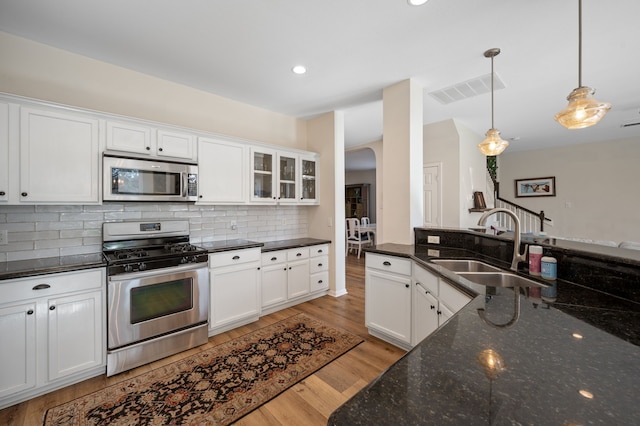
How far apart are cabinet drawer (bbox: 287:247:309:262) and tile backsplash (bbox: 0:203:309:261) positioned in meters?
0.60

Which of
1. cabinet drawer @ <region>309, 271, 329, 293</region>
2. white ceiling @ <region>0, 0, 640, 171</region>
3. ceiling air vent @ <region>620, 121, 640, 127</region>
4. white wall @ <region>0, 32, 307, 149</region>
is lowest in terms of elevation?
cabinet drawer @ <region>309, 271, 329, 293</region>

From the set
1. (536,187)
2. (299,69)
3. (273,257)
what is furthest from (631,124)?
(273,257)

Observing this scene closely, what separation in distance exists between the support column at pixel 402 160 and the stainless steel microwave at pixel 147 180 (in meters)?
2.14

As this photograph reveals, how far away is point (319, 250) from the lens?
388 cm

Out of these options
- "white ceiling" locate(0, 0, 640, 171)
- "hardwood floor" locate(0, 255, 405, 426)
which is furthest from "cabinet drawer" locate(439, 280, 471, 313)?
"white ceiling" locate(0, 0, 640, 171)

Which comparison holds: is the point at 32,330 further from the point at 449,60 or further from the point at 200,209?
the point at 449,60

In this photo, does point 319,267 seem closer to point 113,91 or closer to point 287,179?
point 287,179

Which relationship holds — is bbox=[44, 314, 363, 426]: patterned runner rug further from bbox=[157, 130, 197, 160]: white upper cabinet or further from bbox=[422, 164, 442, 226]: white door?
bbox=[422, 164, 442, 226]: white door

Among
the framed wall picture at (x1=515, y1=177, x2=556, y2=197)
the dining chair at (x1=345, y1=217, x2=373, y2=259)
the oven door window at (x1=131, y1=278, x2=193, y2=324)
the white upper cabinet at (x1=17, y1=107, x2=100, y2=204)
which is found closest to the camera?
the white upper cabinet at (x1=17, y1=107, x2=100, y2=204)

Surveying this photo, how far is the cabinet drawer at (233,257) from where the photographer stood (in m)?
2.79

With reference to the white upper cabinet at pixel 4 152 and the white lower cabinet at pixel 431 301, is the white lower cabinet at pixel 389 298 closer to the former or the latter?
the white lower cabinet at pixel 431 301

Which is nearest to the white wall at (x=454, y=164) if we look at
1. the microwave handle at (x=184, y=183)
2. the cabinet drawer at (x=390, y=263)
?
the cabinet drawer at (x=390, y=263)

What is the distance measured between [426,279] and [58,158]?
123 inches

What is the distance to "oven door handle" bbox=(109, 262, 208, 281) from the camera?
86.5 inches
